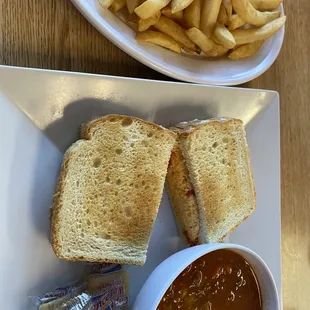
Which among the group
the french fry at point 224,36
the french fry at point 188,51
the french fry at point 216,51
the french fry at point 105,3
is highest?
the french fry at point 105,3

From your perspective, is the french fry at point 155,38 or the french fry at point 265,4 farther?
the french fry at point 265,4

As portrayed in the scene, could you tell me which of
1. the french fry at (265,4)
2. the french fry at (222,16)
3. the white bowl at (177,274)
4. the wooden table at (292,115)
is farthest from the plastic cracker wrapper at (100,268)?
the french fry at (265,4)

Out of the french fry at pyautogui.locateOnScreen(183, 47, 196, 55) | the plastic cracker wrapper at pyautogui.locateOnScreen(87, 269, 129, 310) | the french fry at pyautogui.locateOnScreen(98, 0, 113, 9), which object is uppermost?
the french fry at pyautogui.locateOnScreen(98, 0, 113, 9)

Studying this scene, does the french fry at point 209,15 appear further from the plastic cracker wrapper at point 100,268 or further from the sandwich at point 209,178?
the plastic cracker wrapper at point 100,268

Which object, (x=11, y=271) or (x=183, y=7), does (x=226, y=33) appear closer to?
(x=183, y=7)

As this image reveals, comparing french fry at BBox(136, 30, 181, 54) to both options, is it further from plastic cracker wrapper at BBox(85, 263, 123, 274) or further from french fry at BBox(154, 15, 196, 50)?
plastic cracker wrapper at BBox(85, 263, 123, 274)

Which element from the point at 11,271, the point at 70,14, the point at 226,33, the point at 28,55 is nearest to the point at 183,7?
the point at 226,33

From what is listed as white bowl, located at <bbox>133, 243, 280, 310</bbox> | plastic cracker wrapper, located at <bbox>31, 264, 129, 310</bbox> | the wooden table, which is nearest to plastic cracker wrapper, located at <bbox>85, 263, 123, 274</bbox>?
plastic cracker wrapper, located at <bbox>31, 264, 129, 310</bbox>
